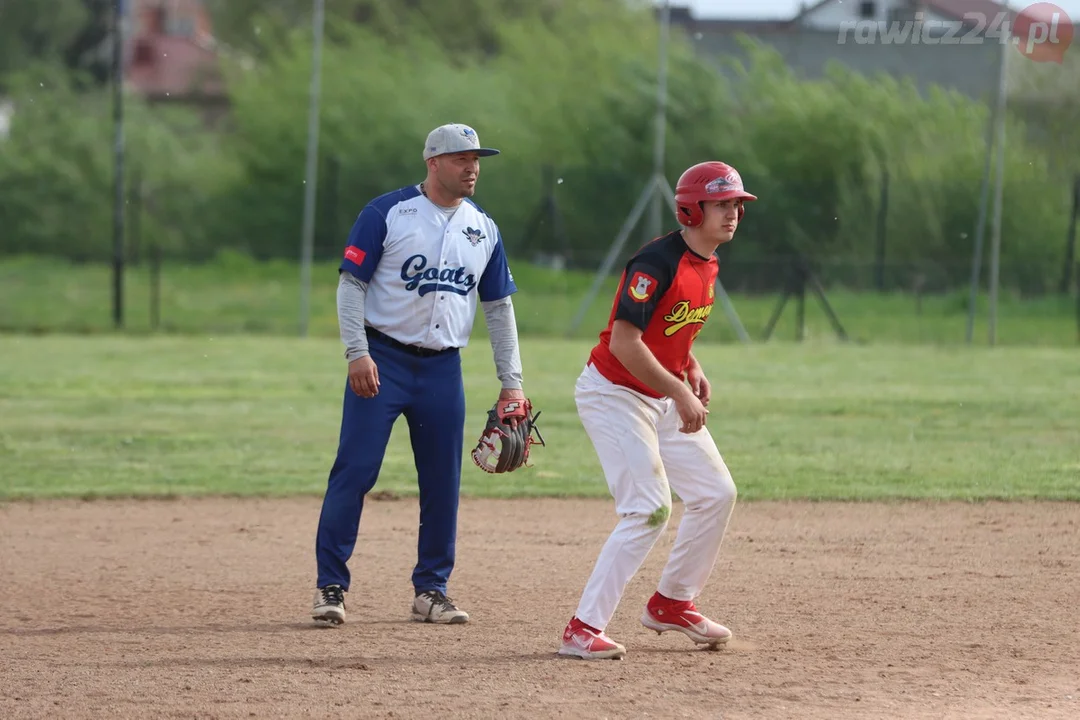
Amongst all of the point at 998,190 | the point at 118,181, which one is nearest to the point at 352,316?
the point at 998,190

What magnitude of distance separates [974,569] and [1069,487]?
283cm

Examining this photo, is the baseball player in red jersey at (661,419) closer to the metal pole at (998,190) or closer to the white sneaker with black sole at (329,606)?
the white sneaker with black sole at (329,606)

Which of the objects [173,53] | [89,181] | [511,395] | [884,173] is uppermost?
[173,53]

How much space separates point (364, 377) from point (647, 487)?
119 centimetres

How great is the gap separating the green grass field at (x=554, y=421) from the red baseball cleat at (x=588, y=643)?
13.5 feet

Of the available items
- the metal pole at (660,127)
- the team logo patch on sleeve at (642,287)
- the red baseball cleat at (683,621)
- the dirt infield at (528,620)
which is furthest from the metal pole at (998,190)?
the team logo patch on sleeve at (642,287)

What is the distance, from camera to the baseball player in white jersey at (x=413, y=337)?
5.64m

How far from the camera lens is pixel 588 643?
5.08 meters

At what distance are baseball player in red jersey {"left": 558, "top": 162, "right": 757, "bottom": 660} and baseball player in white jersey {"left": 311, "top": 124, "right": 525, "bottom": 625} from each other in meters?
0.72

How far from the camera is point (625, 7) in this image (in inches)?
1609

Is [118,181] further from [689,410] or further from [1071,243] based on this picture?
[689,410]

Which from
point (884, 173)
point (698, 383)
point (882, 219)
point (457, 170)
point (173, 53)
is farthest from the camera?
point (173, 53)

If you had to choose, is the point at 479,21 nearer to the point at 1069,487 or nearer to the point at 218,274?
the point at 218,274

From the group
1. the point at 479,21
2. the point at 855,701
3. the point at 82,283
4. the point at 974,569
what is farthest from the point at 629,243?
the point at 479,21
